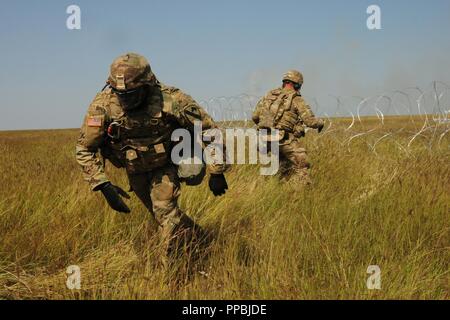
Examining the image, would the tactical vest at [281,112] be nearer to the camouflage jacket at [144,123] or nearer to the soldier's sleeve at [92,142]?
the camouflage jacket at [144,123]

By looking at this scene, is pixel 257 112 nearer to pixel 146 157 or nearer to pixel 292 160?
pixel 292 160

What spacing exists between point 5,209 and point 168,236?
1.44 meters

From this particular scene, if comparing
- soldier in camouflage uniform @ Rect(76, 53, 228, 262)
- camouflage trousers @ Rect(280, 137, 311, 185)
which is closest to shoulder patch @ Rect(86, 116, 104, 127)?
soldier in camouflage uniform @ Rect(76, 53, 228, 262)

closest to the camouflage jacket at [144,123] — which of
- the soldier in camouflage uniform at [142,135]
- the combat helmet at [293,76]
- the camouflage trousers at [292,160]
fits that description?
the soldier in camouflage uniform at [142,135]

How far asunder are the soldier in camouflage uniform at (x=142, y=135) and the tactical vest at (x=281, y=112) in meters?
2.81

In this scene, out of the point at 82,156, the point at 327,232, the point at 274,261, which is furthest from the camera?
the point at 82,156

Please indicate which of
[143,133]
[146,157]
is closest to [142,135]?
[143,133]

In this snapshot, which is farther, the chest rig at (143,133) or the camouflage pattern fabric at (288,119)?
the camouflage pattern fabric at (288,119)

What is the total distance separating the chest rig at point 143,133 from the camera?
2871 mm

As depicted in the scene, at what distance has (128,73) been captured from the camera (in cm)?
267

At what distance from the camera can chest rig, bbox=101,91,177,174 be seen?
2.87 metres

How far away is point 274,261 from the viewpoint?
2391 mm
